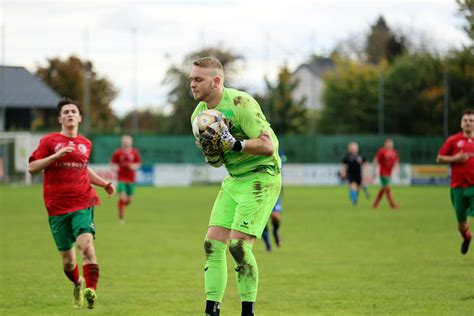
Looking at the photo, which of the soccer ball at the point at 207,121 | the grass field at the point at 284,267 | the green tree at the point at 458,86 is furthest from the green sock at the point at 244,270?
the green tree at the point at 458,86

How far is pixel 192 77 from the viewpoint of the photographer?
7.82 metres

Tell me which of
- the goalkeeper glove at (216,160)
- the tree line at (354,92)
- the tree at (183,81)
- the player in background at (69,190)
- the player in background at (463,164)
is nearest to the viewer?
the goalkeeper glove at (216,160)

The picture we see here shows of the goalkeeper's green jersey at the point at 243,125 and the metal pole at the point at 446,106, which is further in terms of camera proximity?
the metal pole at the point at 446,106

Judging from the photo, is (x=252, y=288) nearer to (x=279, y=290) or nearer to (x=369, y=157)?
(x=279, y=290)

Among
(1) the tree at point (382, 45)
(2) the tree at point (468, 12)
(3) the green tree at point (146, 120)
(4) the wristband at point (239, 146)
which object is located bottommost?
(4) the wristband at point (239, 146)

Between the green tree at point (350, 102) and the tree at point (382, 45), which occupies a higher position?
the tree at point (382, 45)

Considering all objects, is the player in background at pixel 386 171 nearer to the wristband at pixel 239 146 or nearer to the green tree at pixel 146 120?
the wristband at pixel 239 146

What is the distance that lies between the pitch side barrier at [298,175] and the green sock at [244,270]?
39334 millimetres

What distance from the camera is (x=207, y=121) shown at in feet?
24.8

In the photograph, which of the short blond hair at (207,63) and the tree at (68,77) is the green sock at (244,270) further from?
the tree at (68,77)

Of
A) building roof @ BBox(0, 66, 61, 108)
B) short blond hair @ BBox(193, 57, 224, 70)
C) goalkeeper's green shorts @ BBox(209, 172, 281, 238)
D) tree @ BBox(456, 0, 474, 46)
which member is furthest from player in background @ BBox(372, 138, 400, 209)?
short blond hair @ BBox(193, 57, 224, 70)

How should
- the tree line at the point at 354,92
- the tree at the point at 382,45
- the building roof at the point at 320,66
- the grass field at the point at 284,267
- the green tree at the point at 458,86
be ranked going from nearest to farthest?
the grass field at the point at 284,267
the green tree at the point at 458,86
the tree line at the point at 354,92
the tree at the point at 382,45
the building roof at the point at 320,66

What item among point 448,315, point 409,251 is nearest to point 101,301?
point 448,315

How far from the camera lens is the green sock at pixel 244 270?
25.8ft
